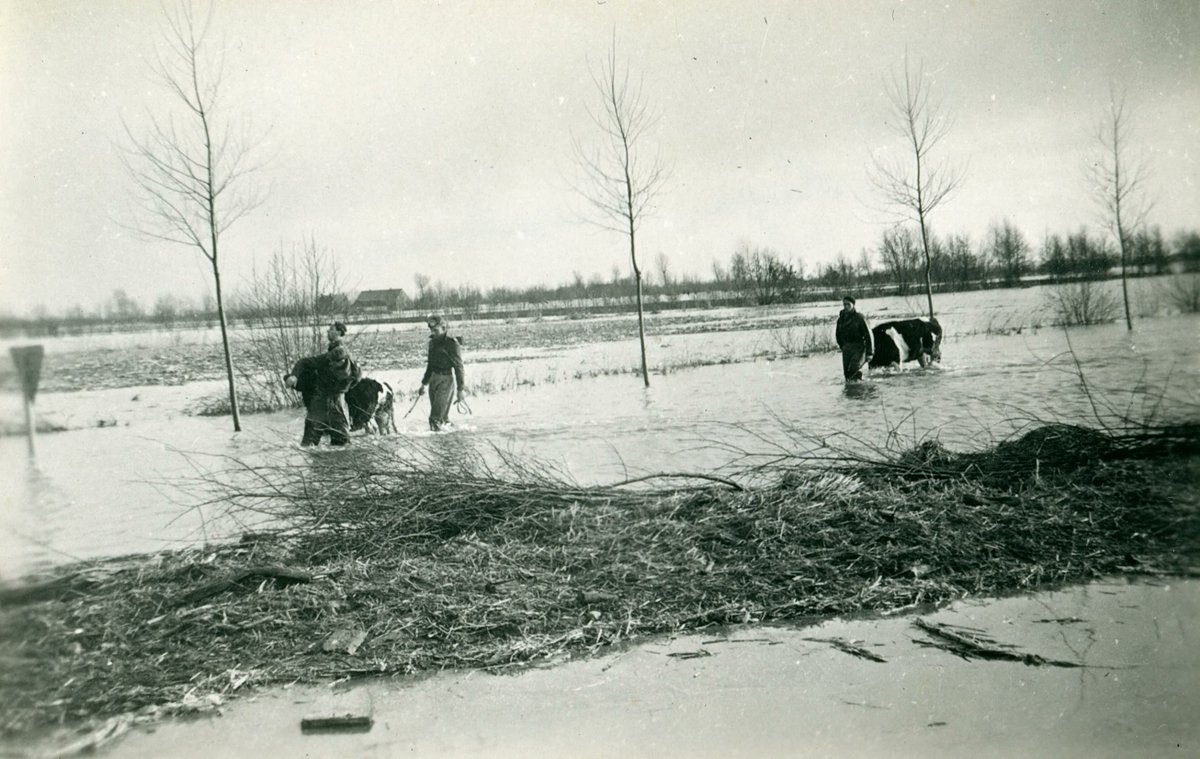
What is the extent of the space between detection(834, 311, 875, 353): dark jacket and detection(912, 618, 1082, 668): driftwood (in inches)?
304

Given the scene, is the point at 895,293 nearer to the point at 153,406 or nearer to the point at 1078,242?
the point at 1078,242

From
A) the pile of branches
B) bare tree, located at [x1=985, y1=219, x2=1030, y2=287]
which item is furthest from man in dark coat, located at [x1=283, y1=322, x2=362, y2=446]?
bare tree, located at [x1=985, y1=219, x2=1030, y2=287]

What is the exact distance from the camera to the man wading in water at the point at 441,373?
870 centimetres

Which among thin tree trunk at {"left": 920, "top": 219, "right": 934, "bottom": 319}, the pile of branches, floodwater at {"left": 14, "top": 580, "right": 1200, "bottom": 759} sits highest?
thin tree trunk at {"left": 920, "top": 219, "right": 934, "bottom": 319}

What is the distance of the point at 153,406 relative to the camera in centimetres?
1165

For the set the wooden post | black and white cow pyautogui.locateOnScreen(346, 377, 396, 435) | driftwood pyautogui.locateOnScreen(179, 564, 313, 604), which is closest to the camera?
driftwood pyautogui.locateOnScreen(179, 564, 313, 604)

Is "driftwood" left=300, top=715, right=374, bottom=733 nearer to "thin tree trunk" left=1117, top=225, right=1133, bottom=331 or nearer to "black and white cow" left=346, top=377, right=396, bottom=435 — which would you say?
"black and white cow" left=346, top=377, right=396, bottom=435

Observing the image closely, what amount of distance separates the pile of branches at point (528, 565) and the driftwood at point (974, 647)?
351 mm

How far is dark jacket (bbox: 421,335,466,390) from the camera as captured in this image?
28.6ft

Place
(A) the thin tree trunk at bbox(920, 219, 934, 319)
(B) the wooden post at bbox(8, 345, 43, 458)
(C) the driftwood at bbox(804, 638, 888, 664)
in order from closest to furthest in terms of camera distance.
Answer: (C) the driftwood at bbox(804, 638, 888, 664)
(B) the wooden post at bbox(8, 345, 43, 458)
(A) the thin tree trunk at bbox(920, 219, 934, 319)

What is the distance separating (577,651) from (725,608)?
928 millimetres

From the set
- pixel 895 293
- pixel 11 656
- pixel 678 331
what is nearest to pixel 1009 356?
pixel 895 293

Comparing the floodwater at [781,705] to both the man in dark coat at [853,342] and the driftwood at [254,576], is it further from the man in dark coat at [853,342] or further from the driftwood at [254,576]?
the man in dark coat at [853,342]

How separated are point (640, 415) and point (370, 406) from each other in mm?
3325
